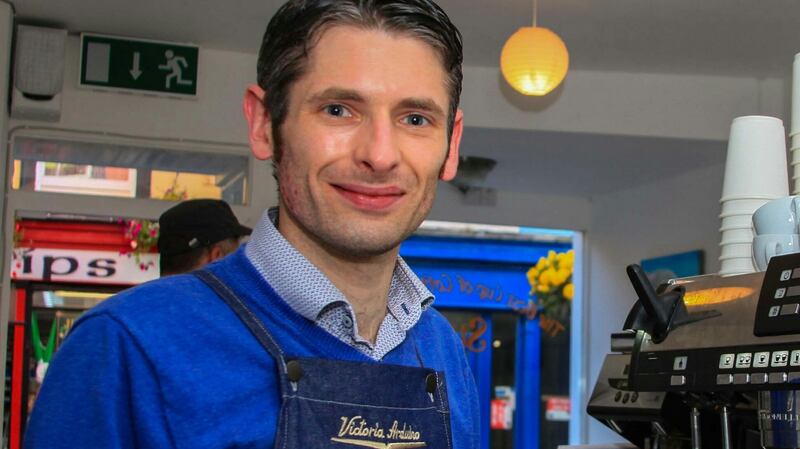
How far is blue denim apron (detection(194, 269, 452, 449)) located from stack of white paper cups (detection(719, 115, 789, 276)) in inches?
26.0

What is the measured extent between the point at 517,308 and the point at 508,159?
3.25 metres

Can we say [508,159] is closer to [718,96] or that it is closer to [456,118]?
[718,96]

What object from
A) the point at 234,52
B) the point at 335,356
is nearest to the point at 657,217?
the point at 234,52

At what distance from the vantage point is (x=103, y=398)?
2.70 ft

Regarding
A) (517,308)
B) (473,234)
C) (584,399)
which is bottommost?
(584,399)

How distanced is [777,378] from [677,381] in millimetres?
150

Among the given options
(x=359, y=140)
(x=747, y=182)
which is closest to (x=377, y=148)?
(x=359, y=140)

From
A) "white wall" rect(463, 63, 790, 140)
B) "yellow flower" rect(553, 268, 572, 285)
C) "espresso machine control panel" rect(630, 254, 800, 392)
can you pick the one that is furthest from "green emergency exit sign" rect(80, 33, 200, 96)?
"espresso machine control panel" rect(630, 254, 800, 392)

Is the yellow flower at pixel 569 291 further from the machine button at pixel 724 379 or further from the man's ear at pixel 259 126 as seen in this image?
the man's ear at pixel 259 126

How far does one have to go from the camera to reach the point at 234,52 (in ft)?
16.7

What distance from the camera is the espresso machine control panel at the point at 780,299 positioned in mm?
1144

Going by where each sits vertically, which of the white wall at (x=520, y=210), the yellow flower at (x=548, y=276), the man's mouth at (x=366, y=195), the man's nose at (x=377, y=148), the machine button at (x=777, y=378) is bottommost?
the machine button at (x=777, y=378)

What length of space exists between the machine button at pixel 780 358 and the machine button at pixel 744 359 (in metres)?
0.03

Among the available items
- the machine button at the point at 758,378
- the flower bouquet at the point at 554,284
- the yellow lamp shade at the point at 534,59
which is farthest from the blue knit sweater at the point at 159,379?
the flower bouquet at the point at 554,284
